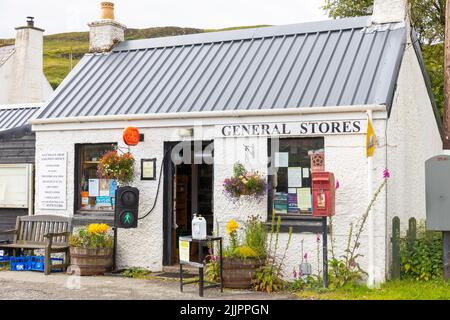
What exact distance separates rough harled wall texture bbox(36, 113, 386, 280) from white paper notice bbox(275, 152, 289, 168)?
0.23m

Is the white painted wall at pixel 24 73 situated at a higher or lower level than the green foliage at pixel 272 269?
higher

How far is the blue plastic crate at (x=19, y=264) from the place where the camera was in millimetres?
12484

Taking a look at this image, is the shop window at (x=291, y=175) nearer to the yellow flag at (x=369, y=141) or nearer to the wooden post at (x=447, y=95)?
the yellow flag at (x=369, y=141)

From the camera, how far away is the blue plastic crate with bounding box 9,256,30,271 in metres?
12.5

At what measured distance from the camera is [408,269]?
34.2ft

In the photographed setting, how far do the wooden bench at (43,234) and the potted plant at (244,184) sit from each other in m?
3.51

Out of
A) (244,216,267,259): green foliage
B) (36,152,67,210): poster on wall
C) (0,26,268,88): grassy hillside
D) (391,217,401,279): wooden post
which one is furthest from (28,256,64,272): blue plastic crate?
(0,26,268,88): grassy hillside

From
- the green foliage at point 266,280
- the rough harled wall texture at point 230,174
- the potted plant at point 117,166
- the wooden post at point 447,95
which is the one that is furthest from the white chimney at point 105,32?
the wooden post at point 447,95

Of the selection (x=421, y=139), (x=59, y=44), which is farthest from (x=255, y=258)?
(x=59, y=44)

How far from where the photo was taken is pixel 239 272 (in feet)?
33.6

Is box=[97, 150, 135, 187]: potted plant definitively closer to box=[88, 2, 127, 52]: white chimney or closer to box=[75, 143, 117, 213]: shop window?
box=[75, 143, 117, 213]: shop window

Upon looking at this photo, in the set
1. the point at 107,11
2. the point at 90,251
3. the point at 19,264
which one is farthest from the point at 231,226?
the point at 107,11

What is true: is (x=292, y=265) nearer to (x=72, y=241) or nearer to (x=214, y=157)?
(x=214, y=157)

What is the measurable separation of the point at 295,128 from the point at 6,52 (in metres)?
19.5
